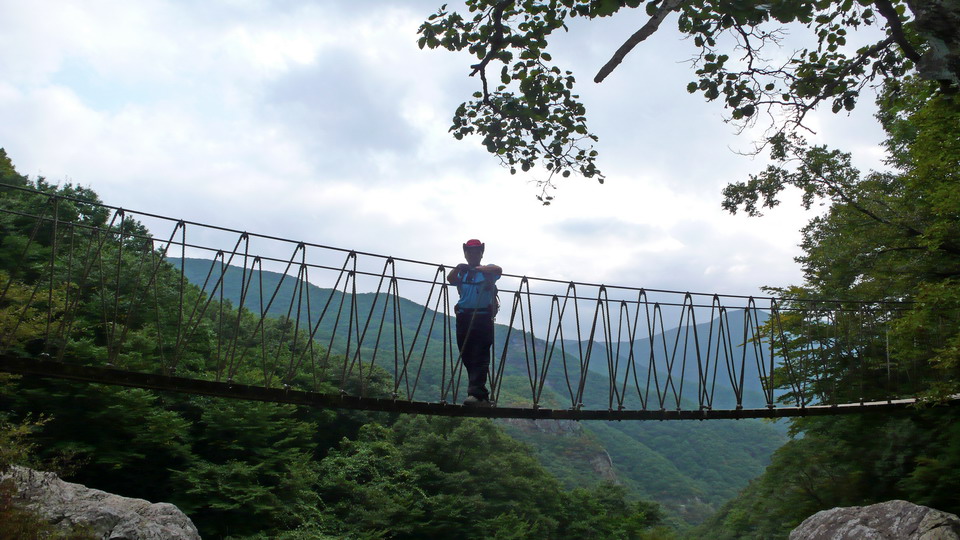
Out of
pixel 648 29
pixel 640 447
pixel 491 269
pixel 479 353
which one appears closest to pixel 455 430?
pixel 479 353

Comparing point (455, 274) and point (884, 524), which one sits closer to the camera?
point (455, 274)

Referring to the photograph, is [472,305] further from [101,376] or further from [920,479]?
[920,479]

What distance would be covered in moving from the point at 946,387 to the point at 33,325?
56.2 ft

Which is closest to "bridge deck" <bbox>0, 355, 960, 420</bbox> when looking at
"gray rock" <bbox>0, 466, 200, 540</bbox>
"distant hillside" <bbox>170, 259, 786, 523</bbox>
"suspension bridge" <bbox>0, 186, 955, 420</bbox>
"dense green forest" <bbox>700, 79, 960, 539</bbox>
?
"suspension bridge" <bbox>0, 186, 955, 420</bbox>

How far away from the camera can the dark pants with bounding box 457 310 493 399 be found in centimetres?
699

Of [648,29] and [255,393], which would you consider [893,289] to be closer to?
[648,29]

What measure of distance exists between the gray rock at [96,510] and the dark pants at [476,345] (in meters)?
8.50

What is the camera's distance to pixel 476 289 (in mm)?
7027

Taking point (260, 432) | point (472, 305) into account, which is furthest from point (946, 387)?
point (260, 432)

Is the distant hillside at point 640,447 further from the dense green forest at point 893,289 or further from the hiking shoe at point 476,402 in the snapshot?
the hiking shoe at point 476,402

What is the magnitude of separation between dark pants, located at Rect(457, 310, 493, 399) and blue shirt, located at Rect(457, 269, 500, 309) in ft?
0.31

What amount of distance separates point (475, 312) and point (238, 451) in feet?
55.5

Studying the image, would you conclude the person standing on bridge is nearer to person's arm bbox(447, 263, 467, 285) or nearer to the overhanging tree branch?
person's arm bbox(447, 263, 467, 285)

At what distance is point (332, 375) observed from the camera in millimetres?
31594
